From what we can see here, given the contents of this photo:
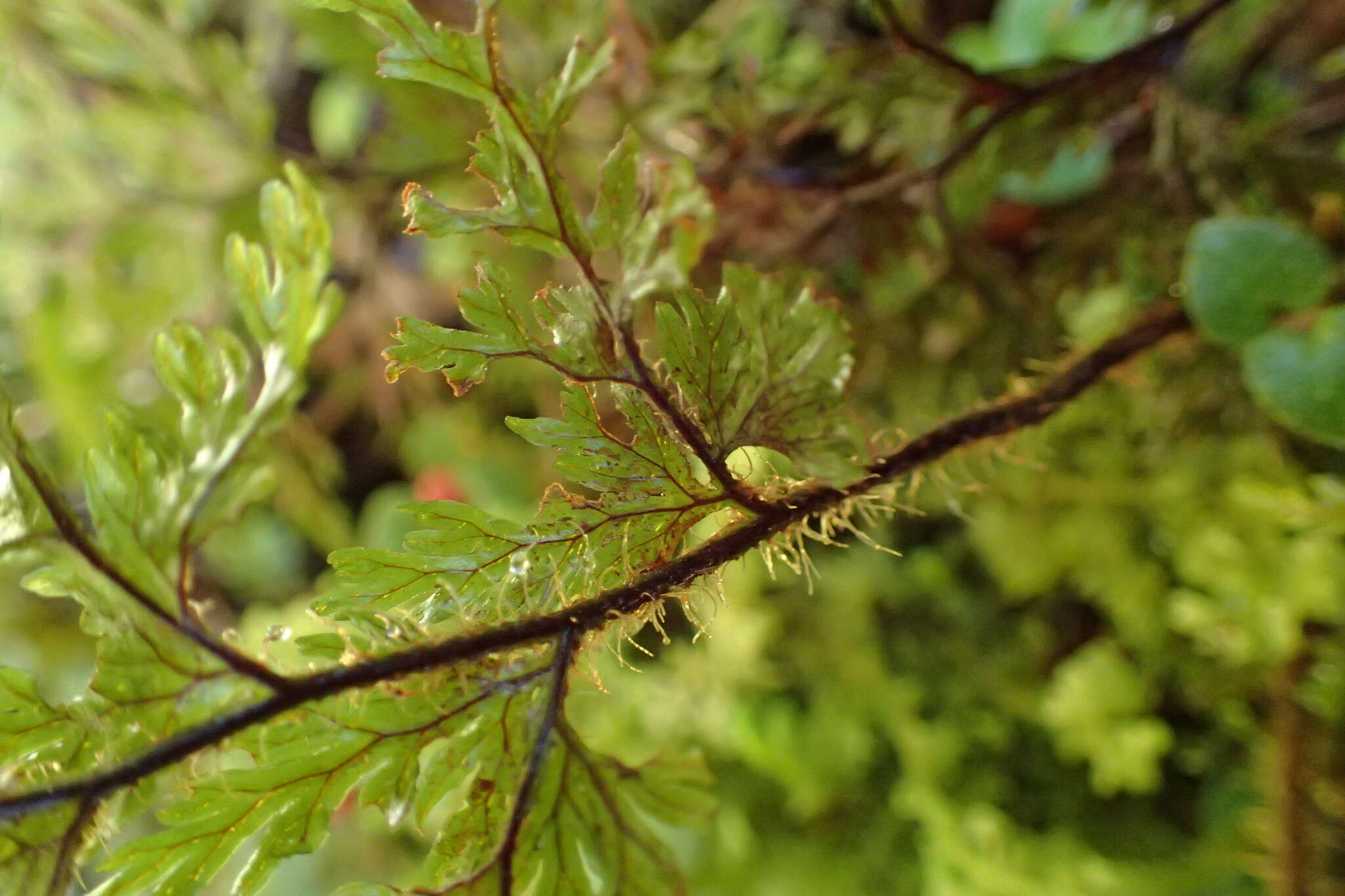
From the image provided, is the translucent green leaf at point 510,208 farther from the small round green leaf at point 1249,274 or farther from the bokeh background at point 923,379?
the small round green leaf at point 1249,274

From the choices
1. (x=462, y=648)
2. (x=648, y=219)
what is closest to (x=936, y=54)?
(x=648, y=219)

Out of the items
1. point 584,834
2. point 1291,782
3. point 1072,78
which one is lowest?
point 1291,782

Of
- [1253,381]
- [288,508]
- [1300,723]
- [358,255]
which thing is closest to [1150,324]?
[1253,381]

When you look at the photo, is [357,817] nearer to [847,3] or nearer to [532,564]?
[532,564]

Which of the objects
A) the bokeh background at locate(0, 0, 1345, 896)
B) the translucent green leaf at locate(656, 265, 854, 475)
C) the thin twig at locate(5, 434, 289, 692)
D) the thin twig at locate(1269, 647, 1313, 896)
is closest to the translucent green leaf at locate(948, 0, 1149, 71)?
the bokeh background at locate(0, 0, 1345, 896)

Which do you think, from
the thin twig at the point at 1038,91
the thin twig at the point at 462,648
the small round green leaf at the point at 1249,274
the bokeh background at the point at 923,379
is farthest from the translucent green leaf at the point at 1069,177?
the thin twig at the point at 462,648

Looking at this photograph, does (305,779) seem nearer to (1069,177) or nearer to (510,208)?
(510,208)
